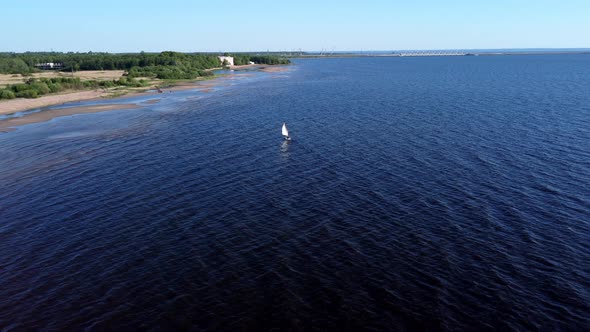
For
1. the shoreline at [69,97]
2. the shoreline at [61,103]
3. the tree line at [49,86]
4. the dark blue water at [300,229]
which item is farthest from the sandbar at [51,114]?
the tree line at [49,86]

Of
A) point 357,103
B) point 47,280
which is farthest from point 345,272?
point 357,103

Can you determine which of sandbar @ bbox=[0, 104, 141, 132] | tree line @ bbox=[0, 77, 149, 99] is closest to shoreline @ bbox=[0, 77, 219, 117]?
tree line @ bbox=[0, 77, 149, 99]

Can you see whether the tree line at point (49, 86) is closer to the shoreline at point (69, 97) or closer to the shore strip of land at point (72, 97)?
the shoreline at point (69, 97)

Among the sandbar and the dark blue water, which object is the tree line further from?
the dark blue water

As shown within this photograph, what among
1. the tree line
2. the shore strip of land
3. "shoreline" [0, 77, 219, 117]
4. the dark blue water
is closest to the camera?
the dark blue water

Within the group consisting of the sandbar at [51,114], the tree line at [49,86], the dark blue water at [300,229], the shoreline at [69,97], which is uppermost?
the tree line at [49,86]

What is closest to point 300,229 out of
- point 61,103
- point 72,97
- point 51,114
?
point 51,114

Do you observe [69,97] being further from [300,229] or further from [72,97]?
[300,229]

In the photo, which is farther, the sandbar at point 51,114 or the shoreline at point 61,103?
the shoreline at point 61,103

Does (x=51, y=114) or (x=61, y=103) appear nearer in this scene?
(x=51, y=114)
